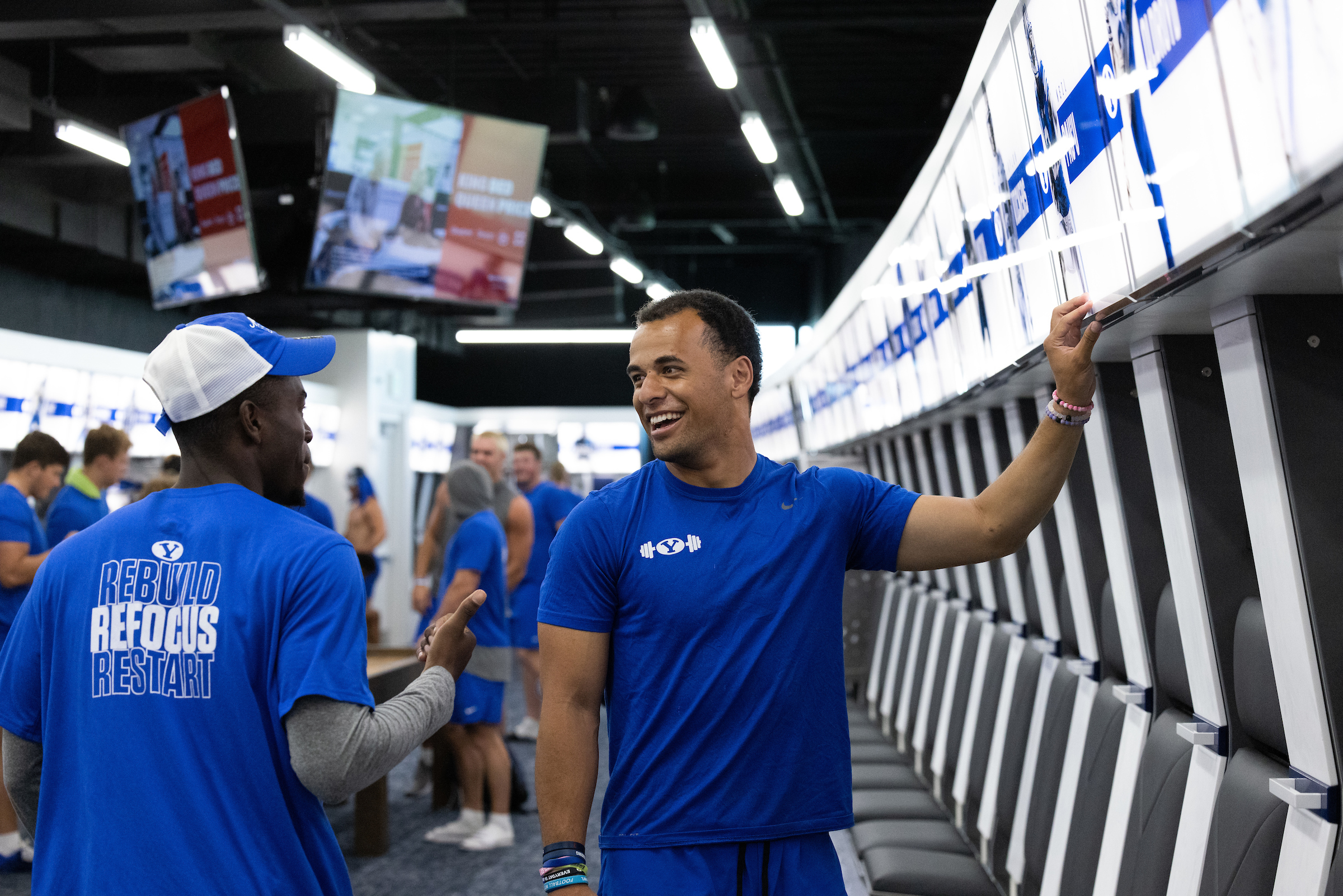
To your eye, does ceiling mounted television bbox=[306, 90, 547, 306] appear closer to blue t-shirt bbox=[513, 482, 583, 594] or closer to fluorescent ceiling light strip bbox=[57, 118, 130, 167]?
blue t-shirt bbox=[513, 482, 583, 594]

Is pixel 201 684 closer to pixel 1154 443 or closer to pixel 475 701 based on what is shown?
pixel 1154 443

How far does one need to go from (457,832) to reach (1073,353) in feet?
14.5

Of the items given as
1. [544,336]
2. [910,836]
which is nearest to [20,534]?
[910,836]

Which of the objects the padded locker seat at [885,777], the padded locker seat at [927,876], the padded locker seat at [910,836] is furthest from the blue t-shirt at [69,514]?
the padded locker seat at [927,876]

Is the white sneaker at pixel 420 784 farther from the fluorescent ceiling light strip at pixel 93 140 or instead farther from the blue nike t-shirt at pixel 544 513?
the fluorescent ceiling light strip at pixel 93 140

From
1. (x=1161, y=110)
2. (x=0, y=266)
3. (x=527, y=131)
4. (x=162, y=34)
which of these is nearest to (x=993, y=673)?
(x=1161, y=110)

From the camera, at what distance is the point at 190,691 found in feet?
5.16

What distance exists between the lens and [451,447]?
16.9 meters

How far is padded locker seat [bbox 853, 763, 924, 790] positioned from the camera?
15.2 ft

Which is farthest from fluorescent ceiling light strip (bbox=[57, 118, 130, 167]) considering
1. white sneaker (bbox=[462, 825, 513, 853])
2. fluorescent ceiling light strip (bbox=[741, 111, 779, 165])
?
white sneaker (bbox=[462, 825, 513, 853])

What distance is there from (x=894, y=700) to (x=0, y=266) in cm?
878

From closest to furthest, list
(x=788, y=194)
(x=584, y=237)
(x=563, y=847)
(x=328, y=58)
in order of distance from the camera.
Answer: (x=563, y=847)
(x=328, y=58)
(x=788, y=194)
(x=584, y=237)

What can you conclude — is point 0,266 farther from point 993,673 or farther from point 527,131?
point 993,673

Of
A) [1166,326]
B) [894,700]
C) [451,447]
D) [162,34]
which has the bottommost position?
[894,700]
